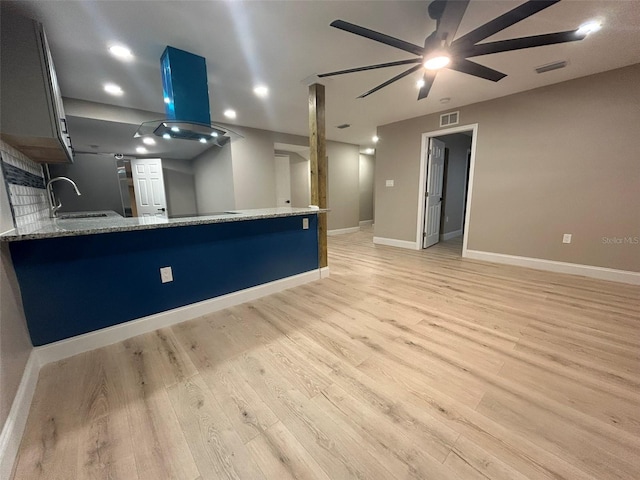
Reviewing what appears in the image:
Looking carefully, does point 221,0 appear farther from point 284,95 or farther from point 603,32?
point 603,32

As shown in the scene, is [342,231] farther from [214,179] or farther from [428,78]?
[428,78]

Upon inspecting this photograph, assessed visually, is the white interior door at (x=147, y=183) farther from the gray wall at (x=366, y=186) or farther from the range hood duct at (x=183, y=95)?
the gray wall at (x=366, y=186)

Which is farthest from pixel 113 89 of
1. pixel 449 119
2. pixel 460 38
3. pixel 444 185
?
pixel 444 185

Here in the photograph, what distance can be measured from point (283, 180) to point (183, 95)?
3720mm

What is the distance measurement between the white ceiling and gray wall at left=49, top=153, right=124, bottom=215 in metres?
1.56

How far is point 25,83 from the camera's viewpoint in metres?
1.61

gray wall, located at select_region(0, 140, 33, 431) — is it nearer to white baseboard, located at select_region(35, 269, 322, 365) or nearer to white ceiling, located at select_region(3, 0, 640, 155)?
white baseboard, located at select_region(35, 269, 322, 365)

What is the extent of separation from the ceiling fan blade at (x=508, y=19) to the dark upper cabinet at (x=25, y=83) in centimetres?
284

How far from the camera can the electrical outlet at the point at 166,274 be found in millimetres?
2051

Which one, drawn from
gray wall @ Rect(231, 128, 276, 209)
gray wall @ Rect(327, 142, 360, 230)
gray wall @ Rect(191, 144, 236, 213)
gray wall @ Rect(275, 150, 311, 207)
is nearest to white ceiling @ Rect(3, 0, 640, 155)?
gray wall @ Rect(231, 128, 276, 209)

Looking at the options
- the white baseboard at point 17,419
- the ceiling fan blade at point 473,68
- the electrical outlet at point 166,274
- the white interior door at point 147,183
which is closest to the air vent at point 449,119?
the ceiling fan blade at point 473,68

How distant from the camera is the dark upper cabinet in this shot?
1.56 metres

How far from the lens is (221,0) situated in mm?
1687

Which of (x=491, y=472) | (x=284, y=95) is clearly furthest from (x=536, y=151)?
(x=491, y=472)
